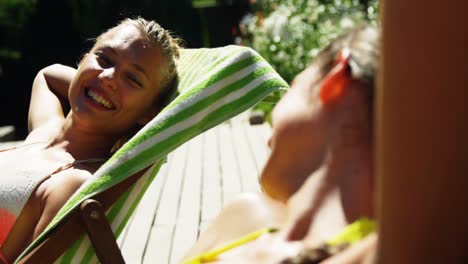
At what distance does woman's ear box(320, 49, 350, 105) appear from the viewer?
4.47 ft

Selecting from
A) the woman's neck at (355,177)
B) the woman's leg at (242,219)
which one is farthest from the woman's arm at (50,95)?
the woman's neck at (355,177)

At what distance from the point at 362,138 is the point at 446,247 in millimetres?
393

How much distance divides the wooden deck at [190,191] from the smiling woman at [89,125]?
1.10m

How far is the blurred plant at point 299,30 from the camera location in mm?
7328

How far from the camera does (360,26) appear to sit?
146 centimetres

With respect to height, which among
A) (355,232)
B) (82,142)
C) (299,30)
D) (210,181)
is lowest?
(210,181)

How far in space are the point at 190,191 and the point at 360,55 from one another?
13.0 feet

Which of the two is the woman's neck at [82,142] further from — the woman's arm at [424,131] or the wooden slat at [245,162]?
the wooden slat at [245,162]

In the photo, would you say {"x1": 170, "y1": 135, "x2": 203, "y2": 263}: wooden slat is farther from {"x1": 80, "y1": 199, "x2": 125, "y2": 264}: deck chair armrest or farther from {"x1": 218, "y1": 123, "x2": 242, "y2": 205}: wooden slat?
{"x1": 80, "y1": 199, "x2": 125, "y2": 264}: deck chair armrest

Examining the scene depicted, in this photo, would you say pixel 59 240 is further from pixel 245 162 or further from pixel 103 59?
pixel 245 162

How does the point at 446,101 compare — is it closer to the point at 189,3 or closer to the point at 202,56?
the point at 202,56

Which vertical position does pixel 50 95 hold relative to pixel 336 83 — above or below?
below

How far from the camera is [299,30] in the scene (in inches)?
303

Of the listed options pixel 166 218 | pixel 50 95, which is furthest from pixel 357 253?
pixel 166 218
